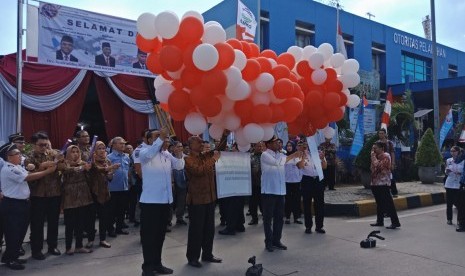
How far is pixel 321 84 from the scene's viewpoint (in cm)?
526

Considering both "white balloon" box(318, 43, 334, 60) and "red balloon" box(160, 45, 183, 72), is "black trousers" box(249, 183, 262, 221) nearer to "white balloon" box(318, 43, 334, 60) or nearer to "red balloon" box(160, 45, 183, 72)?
"white balloon" box(318, 43, 334, 60)

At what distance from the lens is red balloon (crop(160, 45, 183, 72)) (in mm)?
4168

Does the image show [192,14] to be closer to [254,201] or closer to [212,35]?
[212,35]

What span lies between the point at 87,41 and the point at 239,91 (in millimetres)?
6511

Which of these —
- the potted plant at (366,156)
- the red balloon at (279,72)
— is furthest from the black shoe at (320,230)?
the potted plant at (366,156)

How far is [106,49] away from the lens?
9938 millimetres

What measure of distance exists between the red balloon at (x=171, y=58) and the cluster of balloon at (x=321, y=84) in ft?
5.81

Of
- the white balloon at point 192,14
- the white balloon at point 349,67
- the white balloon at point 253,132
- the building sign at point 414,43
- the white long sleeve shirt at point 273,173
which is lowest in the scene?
the white long sleeve shirt at point 273,173

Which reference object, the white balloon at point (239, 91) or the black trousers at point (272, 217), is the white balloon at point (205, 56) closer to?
the white balloon at point (239, 91)

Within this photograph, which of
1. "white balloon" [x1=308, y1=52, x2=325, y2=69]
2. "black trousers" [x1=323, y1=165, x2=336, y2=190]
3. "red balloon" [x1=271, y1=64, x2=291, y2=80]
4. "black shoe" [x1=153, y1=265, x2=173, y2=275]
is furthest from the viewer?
"black trousers" [x1=323, y1=165, x2=336, y2=190]

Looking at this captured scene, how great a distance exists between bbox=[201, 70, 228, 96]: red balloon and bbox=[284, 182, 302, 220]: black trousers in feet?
14.5

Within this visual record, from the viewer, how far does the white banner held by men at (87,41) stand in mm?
9086

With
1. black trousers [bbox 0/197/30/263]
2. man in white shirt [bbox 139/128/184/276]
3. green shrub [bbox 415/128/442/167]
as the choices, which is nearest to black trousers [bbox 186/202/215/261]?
man in white shirt [bbox 139/128/184/276]

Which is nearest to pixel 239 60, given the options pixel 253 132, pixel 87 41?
pixel 253 132
